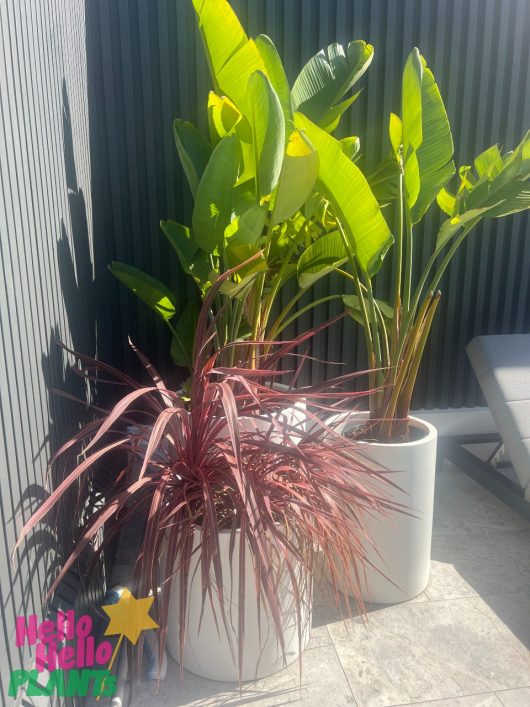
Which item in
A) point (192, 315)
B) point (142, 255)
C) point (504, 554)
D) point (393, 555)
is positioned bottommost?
point (504, 554)

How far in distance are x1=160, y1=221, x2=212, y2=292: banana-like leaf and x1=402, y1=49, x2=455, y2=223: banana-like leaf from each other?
69 centimetres

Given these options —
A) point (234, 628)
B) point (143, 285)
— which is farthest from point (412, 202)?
point (234, 628)

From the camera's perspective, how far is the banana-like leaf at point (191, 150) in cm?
187

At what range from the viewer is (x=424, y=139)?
1775 mm

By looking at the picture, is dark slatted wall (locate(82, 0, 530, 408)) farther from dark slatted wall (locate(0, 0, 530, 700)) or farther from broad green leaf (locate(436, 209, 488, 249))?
broad green leaf (locate(436, 209, 488, 249))

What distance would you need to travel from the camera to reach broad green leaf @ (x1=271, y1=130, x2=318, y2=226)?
149 cm

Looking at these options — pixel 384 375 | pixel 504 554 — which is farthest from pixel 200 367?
pixel 504 554

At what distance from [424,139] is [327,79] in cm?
40

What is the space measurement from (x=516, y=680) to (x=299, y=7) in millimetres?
2578

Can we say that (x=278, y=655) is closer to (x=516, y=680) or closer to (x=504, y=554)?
(x=516, y=680)

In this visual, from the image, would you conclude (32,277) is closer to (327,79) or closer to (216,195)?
(216,195)

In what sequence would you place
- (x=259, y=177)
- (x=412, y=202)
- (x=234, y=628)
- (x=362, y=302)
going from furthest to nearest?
(x=362, y=302) → (x=412, y=202) → (x=259, y=177) → (x=234, y=628)

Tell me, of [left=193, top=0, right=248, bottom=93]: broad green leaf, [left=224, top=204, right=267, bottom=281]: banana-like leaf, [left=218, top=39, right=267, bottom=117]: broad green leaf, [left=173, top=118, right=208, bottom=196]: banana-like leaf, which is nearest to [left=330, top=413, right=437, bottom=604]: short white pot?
[left=224, top=204, right=267, bottom=281]: banana-like leaf

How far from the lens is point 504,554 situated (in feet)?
7.30
